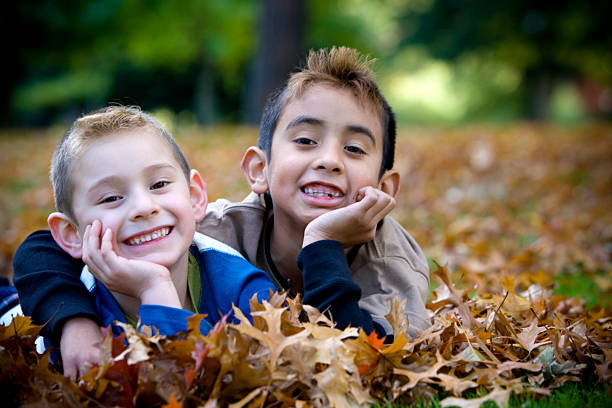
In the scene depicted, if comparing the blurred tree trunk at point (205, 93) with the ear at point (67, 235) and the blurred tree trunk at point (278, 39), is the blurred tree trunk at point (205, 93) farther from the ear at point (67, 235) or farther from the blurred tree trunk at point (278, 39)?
the ear at point (67, 235)

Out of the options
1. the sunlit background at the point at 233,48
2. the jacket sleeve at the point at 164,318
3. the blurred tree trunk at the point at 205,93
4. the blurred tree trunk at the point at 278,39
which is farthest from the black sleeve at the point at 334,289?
the blurred tree trunk at the point at 205,93

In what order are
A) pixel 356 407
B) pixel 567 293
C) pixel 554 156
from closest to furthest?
1. pixel 356 407
2. pixel 567 293
3. pixel 554 156

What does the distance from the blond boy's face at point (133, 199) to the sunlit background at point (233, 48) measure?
9.43m

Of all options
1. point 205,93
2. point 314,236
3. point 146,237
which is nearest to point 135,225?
point 146,237

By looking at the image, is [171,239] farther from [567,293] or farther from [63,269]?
[567,293]

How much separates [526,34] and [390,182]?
21397 mm

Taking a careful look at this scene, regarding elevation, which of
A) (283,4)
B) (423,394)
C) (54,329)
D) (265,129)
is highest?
(283,4)

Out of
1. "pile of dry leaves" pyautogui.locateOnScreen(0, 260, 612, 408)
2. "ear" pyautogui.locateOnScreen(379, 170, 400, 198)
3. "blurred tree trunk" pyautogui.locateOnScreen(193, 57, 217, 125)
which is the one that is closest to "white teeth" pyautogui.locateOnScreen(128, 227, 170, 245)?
"pile of dry leaves" pyautogui.locateOnScreen(0, 260, 612, 408)

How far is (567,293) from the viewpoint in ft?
13.1

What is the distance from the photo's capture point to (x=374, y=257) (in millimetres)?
2820

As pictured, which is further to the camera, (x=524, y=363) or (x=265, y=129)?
(x=265, y=129)

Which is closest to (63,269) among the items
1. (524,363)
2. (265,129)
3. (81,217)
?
(81,217)

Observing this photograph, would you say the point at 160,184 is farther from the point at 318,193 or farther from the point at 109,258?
the point at 318,193

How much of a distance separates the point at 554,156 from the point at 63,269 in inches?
337
